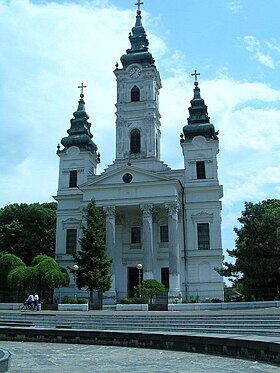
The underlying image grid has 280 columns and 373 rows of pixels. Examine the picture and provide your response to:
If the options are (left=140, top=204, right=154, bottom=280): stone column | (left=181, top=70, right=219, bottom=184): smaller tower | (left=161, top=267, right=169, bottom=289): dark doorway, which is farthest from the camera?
(left=181, top=70, right=219, bottom=184): smaller tower

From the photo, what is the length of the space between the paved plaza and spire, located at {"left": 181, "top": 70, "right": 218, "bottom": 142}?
1406 inches

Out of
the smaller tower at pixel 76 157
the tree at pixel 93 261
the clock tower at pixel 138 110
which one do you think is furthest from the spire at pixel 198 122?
the tree at pixel 93 261

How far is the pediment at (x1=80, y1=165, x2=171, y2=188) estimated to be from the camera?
41.7m

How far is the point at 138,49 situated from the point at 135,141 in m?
11.2

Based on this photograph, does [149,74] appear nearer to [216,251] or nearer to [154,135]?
[154,135]

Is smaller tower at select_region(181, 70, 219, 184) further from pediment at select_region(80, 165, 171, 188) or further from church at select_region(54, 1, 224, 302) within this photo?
pediment at select_region(80, 165, 171, 188)

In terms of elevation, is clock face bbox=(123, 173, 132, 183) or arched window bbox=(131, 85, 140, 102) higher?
arched window bbox=(131, 85, 140, 102)

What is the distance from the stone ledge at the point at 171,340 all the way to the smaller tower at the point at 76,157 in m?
33.2

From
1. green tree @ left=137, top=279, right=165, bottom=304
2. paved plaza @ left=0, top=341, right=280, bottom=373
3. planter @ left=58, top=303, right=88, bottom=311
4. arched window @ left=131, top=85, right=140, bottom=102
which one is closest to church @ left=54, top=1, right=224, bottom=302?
arched window @ left=131, top=85, right=140, bottom=102

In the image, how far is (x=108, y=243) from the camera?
4088 cm

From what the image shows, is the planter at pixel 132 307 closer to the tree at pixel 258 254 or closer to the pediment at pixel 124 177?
the tree at pixel 258 254

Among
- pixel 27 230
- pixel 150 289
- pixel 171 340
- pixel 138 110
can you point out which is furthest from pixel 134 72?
pixel 171 340

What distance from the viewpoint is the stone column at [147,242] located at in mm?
39062

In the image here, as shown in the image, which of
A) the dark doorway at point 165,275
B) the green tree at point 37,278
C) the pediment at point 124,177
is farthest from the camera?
the dark doorway at point 165,275
